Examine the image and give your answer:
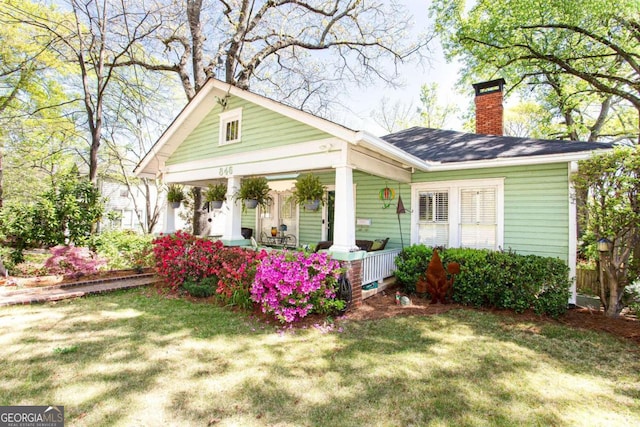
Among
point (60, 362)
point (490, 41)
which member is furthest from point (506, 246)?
point (490, 41)

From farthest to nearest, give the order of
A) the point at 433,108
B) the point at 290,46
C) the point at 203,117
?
the point at 433,108
the point at 290,46
the point at 203,117

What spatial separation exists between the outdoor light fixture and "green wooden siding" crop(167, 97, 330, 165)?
16.5 feet

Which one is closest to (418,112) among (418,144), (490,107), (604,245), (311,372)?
(490,107)

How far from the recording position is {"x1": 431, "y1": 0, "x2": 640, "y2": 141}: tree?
952 cm

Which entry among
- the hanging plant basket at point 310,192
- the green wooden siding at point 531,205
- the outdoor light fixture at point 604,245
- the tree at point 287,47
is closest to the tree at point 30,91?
the tree at point 287,47

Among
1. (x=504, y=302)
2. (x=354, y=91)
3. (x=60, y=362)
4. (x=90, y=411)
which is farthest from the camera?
(x=354, y=91)

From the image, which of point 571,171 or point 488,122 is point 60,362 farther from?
point 488,122

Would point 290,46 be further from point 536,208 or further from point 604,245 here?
point 604,245

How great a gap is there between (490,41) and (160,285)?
1323cm

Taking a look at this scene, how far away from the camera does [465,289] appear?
6031 mm

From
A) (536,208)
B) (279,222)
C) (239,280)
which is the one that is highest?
(536,208)

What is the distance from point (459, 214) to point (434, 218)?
1.90 ft

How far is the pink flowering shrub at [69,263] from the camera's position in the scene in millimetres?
7055

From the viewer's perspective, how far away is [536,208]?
20.6 feet
